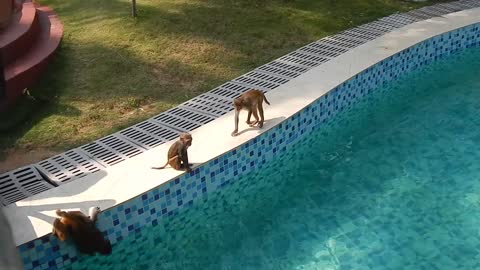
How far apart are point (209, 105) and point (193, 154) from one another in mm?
1327

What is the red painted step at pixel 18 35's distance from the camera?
7.39 m

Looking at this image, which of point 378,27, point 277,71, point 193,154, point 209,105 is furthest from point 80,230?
point 378,27

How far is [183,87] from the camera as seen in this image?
7.42m

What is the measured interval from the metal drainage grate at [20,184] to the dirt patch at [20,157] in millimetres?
134

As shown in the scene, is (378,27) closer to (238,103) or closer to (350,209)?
(238,103)

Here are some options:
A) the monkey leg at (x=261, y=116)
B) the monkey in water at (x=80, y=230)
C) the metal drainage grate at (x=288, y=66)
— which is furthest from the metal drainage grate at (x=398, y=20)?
the monkey in water at (x=80, y=230)

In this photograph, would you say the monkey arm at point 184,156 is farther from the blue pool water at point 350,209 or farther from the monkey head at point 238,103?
the monkey head at point 238,103

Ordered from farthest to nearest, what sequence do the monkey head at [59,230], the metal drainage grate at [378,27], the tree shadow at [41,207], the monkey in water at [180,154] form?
1. the metal drainage grate at [378,27]
2. the monkey in water at [180,154]
3. the tree shadow at [41,207]
4. the monkey head at [59,230]

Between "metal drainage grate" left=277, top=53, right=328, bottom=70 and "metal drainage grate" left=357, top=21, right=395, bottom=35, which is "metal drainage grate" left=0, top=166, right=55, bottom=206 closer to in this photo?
"metal drainage grate" left=277, top=53, right=328, bottom=70

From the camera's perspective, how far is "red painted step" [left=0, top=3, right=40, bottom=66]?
7.39m

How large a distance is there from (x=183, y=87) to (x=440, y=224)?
392cm

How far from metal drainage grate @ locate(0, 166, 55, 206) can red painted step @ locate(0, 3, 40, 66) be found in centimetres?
232

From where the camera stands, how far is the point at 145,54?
8.27m

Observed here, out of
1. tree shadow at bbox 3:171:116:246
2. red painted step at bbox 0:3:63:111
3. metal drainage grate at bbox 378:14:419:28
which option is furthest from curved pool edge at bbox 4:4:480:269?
red painted step at bbox 0:3:63:111
